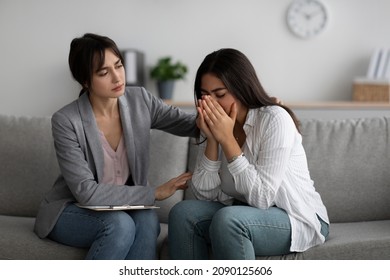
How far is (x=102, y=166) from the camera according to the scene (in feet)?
7.88

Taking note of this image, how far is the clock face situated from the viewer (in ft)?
17.4

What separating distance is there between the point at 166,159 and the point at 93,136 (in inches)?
19.4

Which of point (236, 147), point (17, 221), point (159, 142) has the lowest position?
point (17, 221)

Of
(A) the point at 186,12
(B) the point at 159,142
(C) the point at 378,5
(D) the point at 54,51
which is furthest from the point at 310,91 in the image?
(B) the point at 159,142

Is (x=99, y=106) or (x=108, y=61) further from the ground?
(x=108, y=61)

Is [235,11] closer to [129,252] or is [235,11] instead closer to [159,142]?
[159,142]

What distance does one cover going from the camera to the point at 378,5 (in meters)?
5.27

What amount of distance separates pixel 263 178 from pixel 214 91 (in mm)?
349

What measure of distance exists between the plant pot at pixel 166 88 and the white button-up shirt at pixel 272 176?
9.47 feet

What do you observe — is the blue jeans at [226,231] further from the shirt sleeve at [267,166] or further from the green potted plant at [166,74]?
the green potted plant at [166,74]

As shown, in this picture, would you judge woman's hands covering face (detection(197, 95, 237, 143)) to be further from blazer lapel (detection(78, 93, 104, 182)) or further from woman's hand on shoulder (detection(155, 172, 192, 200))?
blazer lapel (detection(78, 93, 104, 182))

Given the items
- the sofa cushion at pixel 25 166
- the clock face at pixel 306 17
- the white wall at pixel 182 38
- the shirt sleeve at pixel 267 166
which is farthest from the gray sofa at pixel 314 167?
the clock face at pixel 306 17

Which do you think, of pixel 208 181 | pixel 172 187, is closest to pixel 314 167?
pixel 208 181

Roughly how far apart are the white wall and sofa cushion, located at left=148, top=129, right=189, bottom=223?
256cm
